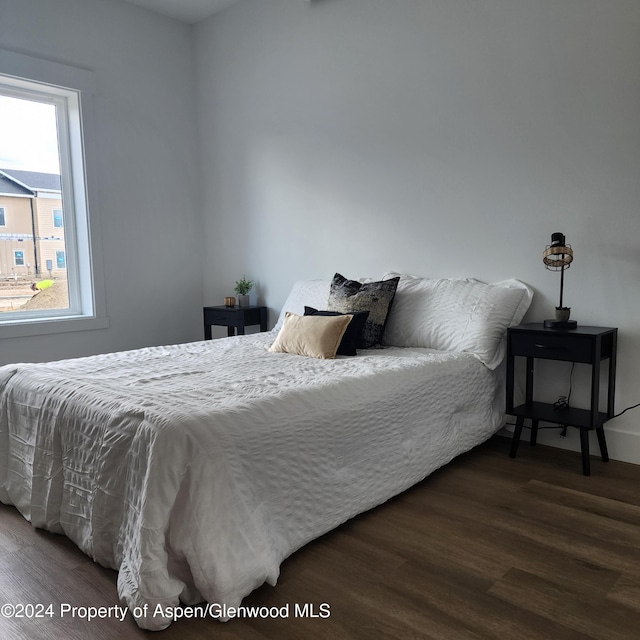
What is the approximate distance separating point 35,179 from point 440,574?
3628mm

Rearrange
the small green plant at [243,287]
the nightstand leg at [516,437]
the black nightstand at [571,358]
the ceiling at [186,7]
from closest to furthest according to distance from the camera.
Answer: the black nightstand at [571,358], the nightstand leg at [516,437], the ceiling at [186,7], the small green plant at [243,287]

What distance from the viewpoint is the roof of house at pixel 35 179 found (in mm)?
3748

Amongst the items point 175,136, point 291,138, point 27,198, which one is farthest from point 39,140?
point 291,138

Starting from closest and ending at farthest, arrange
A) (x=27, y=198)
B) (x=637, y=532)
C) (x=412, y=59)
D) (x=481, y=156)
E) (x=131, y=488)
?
(x=131, y=488) < (x=637, y=532) < (x=481, y=156) < (x=412, y=59) < (x=27, y=198)

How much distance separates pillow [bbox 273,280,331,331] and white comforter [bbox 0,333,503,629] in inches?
32.8

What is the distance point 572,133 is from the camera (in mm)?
2809

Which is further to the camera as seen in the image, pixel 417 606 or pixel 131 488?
pixel 131 488

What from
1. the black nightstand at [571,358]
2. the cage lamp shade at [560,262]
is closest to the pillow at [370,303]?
the black nightstand at [571,358]

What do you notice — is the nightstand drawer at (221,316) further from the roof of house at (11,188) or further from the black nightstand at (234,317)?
the roof of house at (11,188)

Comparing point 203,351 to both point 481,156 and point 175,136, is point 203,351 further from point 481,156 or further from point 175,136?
point 175,136

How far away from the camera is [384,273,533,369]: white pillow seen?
9.44ft

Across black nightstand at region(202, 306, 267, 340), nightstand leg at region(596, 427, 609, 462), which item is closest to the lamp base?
nightstand leg at region(596, 427, 609, 462)

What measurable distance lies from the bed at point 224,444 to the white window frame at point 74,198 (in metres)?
1.33

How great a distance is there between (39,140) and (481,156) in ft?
9.80
